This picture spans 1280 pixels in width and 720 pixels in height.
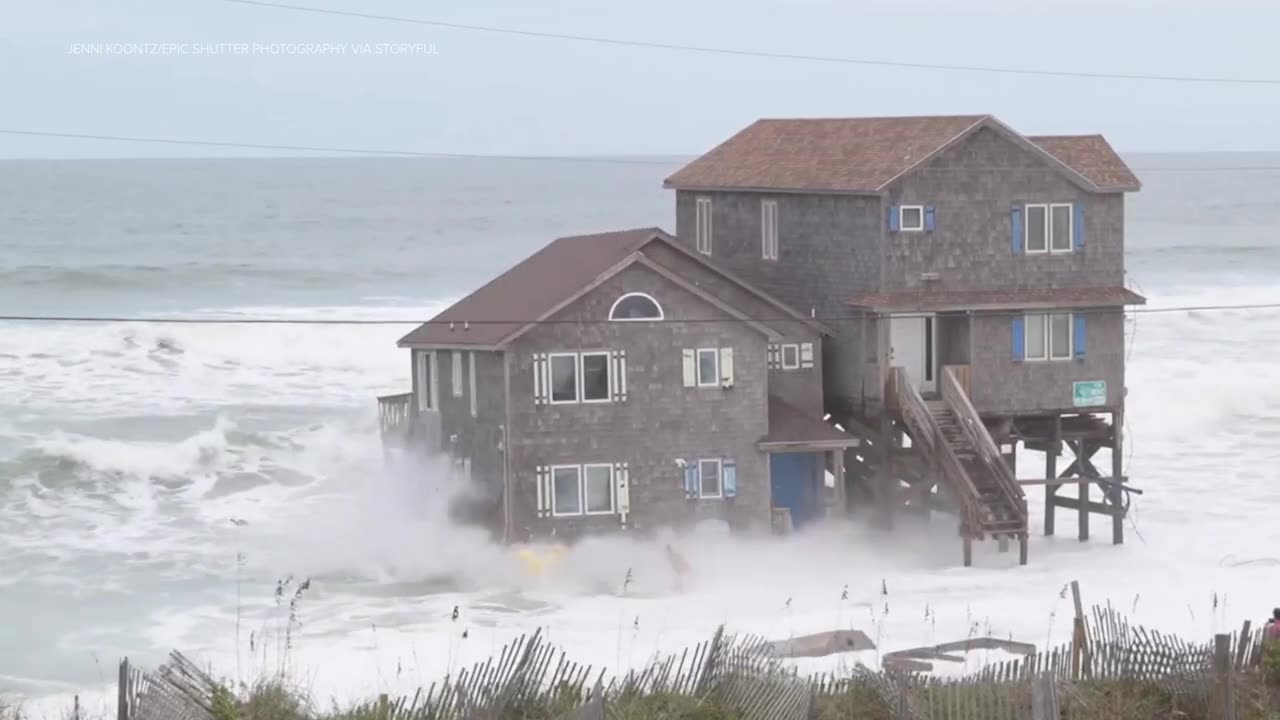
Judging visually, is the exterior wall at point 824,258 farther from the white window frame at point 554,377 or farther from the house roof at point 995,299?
the white window frame at point 554,377

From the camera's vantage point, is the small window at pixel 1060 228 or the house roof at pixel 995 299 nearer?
the house roof at pixel 995 299

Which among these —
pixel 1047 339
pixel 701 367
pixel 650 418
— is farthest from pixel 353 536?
pixel 1047 339

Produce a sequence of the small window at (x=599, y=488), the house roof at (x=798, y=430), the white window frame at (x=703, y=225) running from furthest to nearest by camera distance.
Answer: the white window frame at (x=703, y=225) < the house roof at (x=798, y=430) < the small window at (x=599, y=488)

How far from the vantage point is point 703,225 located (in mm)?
44594

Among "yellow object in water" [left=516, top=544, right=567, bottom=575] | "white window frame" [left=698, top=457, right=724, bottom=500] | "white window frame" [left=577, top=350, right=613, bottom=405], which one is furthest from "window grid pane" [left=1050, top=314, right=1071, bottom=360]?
"yellow object in water" [left=516, top=544, right=567, bottom=575]

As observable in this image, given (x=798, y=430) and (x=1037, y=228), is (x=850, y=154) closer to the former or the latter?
(x=1037, y=228)

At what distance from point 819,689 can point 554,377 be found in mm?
15501

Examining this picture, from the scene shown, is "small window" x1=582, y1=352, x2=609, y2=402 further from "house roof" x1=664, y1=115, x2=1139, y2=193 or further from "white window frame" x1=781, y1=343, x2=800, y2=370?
"house roof" x1=664, y1=115, x2=1139, y2=193

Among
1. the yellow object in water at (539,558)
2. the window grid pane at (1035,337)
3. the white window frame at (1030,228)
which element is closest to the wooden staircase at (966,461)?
the window grid pane at (1035,337)

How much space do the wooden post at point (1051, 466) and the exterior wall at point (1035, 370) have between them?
34.3 inches

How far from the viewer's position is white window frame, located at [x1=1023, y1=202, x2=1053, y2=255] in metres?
40.5

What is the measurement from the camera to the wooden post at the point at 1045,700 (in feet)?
66.8

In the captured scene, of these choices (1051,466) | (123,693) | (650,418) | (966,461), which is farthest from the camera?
(1051,466)

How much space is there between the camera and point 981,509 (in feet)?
Answer: 126
